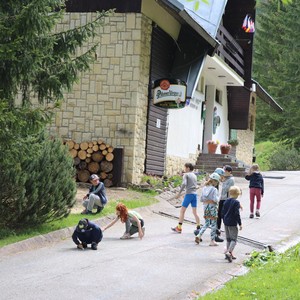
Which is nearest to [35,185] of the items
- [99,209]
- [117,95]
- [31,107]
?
[31,107]

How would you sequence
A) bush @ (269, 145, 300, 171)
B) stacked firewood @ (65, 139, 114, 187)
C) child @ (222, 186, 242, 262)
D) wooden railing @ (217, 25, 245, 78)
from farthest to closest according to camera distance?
bush @ (269, 145, 300, 171) → wooden railing @ (217, 25, 245, 78) → stacked firewood @ (65, 139, 114, 187) → child @ (222, 186, 242, 262)

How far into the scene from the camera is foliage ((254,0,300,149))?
45031 millimetres

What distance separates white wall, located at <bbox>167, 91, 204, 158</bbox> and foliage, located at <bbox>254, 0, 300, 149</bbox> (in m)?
19.5

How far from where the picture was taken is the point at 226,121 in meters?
32.7

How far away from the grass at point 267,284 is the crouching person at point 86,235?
9.70 ft

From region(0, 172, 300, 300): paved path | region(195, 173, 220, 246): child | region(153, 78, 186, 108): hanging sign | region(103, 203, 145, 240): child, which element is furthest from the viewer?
region(153, 78, 186, 108): hanging sign

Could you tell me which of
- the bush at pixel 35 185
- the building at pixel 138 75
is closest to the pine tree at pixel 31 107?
the bush at pixel 35 185

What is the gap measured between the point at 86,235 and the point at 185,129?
14216 millimetres

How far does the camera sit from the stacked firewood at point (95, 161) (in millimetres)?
18703

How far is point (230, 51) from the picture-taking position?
27.4m

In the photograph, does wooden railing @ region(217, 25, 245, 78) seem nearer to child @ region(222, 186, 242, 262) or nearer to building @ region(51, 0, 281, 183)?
building @ region(51, 0, 281, 183)

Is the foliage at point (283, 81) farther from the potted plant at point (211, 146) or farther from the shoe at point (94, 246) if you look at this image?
the shoe at point (94, 246)

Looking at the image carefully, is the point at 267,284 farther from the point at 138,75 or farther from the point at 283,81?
the point at 283,81

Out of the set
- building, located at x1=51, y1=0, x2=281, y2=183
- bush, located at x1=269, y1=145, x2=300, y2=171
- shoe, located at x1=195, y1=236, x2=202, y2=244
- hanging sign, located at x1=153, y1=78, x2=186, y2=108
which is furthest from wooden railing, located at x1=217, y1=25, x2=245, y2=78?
shoe, located at x1=195, y1=236, x2=202, y2=244
